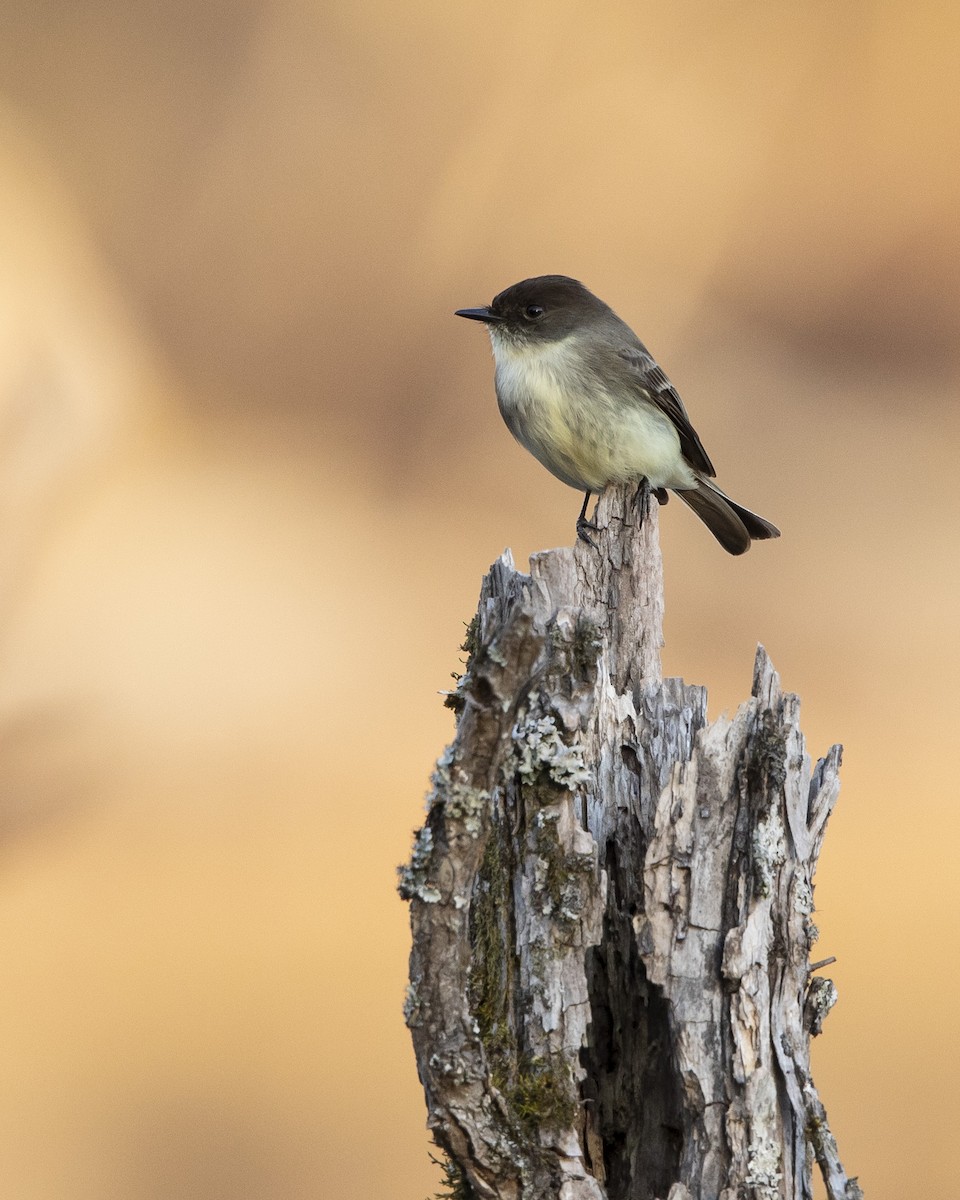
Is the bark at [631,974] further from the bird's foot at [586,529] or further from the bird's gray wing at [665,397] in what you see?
the bird's gray wing at [665,397]

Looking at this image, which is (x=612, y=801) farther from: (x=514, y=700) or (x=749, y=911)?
(x=514, y=700)

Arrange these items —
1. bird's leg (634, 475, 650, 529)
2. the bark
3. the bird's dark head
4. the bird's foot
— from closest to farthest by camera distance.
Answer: the bark < the bird's foot < bird's leg (634, 475, 650, 529) < the bird's dark head

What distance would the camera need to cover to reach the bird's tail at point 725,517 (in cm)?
568

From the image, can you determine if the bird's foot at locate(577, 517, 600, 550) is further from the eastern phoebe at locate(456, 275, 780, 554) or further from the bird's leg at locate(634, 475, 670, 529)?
the eastern phoebe at locate(456, 275, 780, 554)

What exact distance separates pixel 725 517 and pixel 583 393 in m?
1.09

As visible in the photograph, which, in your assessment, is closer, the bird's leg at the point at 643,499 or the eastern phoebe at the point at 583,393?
the bird's leg at the point at 643,499

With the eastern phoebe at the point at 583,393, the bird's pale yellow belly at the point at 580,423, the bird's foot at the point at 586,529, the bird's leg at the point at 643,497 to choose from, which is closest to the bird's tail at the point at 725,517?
the eastern phoebe at the point at 583,393

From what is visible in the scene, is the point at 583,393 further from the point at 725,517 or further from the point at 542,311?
the point at 725,517

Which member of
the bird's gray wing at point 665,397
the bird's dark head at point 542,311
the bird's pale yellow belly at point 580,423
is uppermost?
the bird's dark head at point 542,311

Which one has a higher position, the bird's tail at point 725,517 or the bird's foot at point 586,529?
the bird's tail at point 725,517

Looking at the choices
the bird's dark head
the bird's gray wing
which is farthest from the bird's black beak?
the bird's gray wing

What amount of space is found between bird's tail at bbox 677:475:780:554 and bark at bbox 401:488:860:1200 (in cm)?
247

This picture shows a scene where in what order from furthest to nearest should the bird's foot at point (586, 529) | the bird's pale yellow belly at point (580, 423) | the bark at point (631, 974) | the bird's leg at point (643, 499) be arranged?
the bird's pale yellow belly at point (580, 423)
the bird's leg at point (643, 499)
the bird's foot at point (586, 529)
the bark at point (631, 974)

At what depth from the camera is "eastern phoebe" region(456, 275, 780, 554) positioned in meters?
5.11
